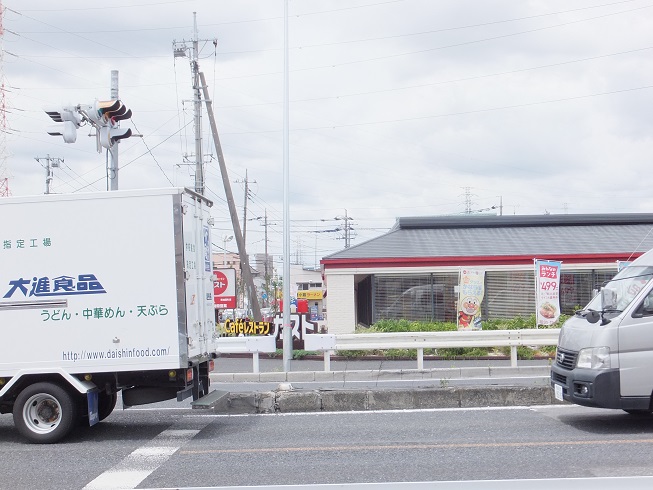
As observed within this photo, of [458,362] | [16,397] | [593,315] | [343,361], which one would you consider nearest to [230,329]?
[343,361]

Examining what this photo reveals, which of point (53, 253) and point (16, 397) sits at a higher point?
point (53, 253)

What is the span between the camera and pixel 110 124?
14977mm

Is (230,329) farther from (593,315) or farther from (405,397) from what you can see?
(593,315)

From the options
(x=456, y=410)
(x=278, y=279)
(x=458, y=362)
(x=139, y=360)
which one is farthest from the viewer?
(x=278, y=279)

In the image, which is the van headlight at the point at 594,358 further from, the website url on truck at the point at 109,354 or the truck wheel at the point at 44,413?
the truck wheel at the point at 44,413

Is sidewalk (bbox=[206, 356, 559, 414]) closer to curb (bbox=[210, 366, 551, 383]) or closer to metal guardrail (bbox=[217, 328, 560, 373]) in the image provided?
curb (bbox=[210, 366, 551, 383])

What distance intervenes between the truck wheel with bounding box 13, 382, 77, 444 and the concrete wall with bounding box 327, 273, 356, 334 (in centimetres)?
1669

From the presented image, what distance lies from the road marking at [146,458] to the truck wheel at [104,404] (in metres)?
0.96

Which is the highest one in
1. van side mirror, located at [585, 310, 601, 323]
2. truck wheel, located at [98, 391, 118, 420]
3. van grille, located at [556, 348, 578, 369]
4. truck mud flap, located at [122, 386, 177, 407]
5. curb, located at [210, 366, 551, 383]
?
van side mirror, located at [585, 310, 601, 323]

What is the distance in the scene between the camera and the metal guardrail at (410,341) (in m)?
17.1

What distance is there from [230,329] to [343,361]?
3.36 m

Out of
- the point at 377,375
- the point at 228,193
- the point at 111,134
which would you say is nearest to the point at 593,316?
the point at 377,375

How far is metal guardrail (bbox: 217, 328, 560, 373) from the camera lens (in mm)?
17141

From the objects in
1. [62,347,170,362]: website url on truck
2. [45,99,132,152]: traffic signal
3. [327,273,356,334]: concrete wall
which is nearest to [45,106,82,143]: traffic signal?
[45,99,132,152]: traffic signal
